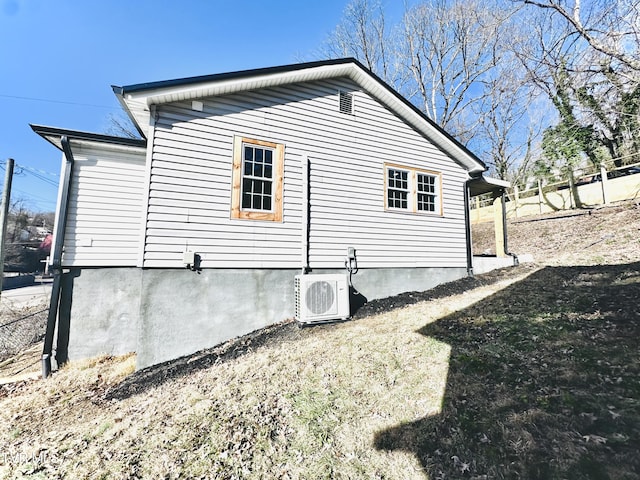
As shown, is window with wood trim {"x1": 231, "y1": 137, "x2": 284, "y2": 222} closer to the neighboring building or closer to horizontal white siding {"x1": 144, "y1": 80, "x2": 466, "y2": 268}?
the neighboring building

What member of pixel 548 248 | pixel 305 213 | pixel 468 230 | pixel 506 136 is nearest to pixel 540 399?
pixel 305 213

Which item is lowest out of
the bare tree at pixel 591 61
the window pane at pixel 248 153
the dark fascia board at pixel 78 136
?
the window pane at pixel 248 153

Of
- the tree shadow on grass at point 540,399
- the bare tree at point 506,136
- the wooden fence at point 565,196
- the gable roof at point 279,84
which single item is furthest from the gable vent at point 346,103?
the bare tree at point 506,136

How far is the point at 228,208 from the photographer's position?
5.96 metres

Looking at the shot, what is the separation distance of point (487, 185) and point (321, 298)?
6902 millimetres

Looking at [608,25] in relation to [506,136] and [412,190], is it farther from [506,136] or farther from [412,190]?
[506,136]

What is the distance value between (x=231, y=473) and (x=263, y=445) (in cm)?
39

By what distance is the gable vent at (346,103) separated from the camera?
24.6 feet

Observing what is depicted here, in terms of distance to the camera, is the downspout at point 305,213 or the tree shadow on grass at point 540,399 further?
the downspout at point 305,213

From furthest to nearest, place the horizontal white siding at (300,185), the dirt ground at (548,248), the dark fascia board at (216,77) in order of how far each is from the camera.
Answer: the dirt ground at (548,248) < the horizontal white siding at (300,185) < the dark fascia board at (216,77)

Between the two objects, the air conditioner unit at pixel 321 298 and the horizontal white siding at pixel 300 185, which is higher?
the horizontal white siding at pixel 300 185

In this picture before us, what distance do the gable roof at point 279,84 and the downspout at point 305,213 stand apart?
1.89 m

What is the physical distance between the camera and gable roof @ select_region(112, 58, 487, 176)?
17.6 ft

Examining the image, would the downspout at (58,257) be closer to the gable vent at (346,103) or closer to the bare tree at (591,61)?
the gable vent at (346,103)
